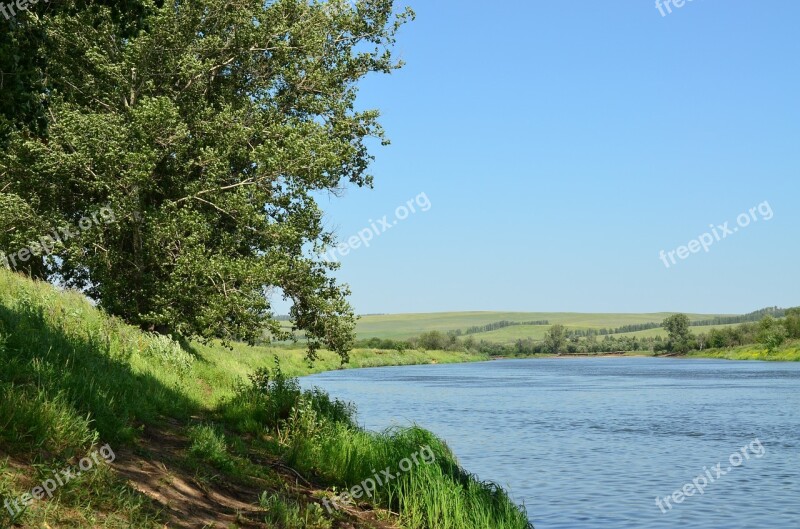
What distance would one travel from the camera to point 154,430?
1397cm

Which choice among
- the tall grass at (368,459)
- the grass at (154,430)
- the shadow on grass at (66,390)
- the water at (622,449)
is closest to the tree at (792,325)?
the water at (622,449)

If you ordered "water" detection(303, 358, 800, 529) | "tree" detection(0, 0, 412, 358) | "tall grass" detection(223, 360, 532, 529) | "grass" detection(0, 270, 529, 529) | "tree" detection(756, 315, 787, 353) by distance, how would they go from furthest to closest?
"tree" detection(756, 315, 787, 353)
"tree" detection(0, 0, 412, 358)
"water" detection(303, 358, 800, 529)
"tall grass" detection(223, 360, 532, 529)
"grass" detection(0, 270, 529, 529)

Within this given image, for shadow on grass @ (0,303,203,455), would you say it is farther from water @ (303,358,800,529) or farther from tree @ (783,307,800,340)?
tree @ (783,307,800,340)

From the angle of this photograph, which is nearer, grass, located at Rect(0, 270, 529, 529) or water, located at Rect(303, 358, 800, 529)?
grass, located at Rect(0, 270, 529, 529)

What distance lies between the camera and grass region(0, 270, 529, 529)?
9492mm

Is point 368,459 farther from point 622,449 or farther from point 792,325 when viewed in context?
point 792,325

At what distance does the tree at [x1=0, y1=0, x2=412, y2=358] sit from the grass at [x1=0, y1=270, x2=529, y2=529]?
15.9 feet

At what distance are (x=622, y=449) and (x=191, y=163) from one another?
18823 mm

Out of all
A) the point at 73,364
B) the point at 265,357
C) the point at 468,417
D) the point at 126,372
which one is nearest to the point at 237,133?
the point at 126,372

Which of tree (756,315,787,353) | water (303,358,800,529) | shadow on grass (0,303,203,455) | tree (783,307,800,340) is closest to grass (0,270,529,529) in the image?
shadow on grass (0,303,203,455)

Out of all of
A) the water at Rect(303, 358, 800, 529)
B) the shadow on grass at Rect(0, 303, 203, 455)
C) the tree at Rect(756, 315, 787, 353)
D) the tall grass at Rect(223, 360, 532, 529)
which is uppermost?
the tree at Rect(756, 315, 787, 353)

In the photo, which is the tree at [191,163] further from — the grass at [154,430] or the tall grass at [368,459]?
the tall grass at [368,459]

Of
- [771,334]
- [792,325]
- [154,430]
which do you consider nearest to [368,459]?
→ [154,430]

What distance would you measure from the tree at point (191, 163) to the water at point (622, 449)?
28.3ft
